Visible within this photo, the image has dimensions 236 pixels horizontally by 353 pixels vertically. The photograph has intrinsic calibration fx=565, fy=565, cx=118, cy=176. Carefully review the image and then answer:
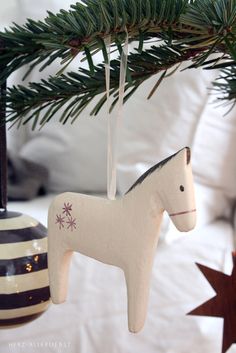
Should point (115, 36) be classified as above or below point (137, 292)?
above

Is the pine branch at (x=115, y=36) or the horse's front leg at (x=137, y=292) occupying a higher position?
the pine branch at (x=115, y=36)

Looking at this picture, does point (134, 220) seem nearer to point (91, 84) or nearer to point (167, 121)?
point (91, 84)

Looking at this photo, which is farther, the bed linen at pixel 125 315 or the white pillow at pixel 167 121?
the white pillow at pixel 167 121

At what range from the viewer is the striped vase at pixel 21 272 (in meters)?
0.40

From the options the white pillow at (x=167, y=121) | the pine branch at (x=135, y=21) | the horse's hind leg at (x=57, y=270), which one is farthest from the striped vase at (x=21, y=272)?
the white pillow at (x=167, y=121)

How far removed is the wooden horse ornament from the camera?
0.31 metres

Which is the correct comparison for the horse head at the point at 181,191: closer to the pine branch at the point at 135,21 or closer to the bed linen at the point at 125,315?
the pine branch at the point at 135,21

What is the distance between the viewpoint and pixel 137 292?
33cm

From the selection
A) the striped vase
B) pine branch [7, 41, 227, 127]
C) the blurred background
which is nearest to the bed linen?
the blurred background

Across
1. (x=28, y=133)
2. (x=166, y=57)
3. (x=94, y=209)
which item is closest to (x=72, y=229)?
(x=94, y=209)

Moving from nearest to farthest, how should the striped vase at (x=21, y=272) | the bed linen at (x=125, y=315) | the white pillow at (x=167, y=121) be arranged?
the striped vase at (x=21, y=272), the bed linen at (x=125, y=315), the white pillow at (x=167, y=121)

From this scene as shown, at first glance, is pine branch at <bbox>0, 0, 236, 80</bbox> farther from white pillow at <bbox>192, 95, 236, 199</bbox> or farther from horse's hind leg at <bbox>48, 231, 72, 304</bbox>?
white pillow at <bbox>192, 95, 236, 199</bbox>

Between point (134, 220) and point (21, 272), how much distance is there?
120 mm

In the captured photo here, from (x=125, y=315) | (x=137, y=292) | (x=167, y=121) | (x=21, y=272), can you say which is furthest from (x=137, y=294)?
(x=167, y=121)
